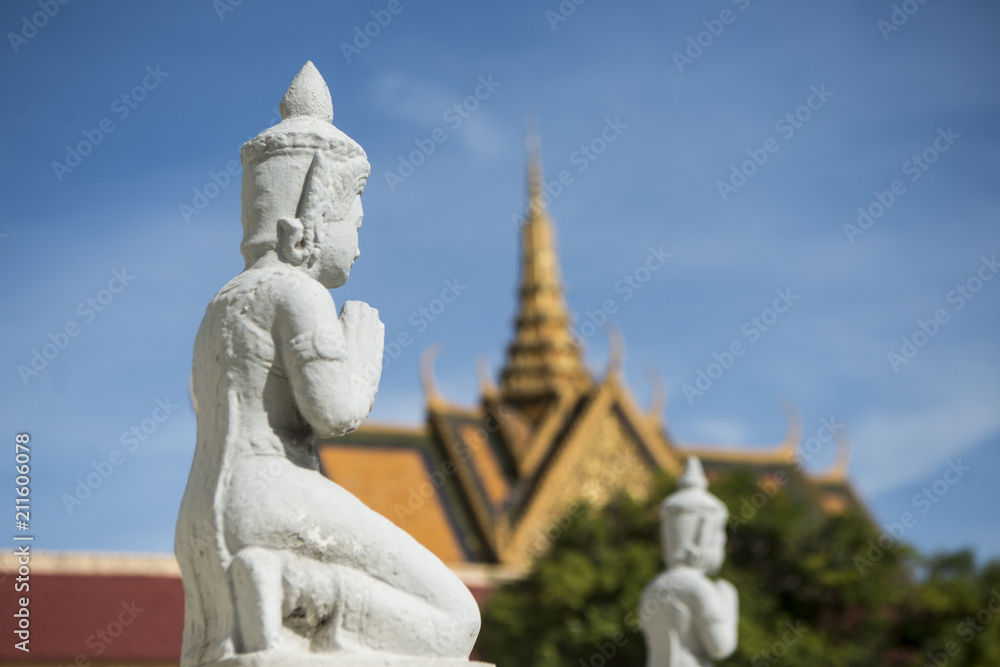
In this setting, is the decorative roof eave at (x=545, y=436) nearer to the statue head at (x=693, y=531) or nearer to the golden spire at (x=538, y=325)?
the golden spire at (x=538, y=325)

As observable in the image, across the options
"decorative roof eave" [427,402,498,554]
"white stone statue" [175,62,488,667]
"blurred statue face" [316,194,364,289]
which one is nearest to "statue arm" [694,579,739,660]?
"white stone statue" [175,62,488,667]

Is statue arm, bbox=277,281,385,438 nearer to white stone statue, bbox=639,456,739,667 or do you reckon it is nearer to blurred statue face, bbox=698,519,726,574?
white stone statue, bbox=639,456,739,667

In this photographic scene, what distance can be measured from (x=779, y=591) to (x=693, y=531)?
597 inches

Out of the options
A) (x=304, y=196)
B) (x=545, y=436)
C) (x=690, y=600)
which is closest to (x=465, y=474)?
(x=545, y=436)

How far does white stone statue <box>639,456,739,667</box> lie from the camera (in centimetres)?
747

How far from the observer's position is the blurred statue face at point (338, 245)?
159 inches

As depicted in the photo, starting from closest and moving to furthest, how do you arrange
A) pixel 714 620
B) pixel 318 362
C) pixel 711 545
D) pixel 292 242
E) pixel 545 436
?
pixel 318 362
pixel 292 242
pixel 714 620
pixel 711 545
pixel 545 436

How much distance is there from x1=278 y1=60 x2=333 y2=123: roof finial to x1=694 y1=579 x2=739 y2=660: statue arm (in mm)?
4110

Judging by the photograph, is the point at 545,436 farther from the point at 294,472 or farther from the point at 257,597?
the point at 257,597

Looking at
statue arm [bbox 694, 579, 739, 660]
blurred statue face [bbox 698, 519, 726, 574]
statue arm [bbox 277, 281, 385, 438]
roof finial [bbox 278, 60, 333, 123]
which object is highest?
roof finial [bbox 278, 60, 333, 123]

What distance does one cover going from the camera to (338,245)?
4.05 m

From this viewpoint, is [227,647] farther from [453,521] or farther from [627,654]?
[453,521]

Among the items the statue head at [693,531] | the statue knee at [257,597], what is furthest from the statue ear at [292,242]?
the statue head at [693,531]

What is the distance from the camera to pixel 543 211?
1415 inches
